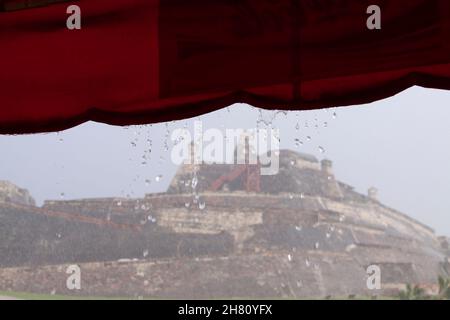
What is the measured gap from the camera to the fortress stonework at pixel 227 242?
48.6ft

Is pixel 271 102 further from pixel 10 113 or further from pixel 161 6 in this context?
pixel 10 113

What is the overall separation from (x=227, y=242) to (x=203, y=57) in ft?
45.8

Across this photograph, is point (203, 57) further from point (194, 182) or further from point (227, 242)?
point (194, 182)

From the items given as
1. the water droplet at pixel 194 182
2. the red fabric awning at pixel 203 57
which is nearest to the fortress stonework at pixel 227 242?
the water droplet at pixel 194 182

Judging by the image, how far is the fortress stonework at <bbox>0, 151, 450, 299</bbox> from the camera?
1482 cm

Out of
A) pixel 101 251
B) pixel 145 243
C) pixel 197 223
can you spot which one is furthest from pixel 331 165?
pixel 101 251

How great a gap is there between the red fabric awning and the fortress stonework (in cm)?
1323

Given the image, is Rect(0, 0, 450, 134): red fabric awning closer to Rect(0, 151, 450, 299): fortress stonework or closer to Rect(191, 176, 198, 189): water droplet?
Rect(0, 151, 450, 299): fortress stonework

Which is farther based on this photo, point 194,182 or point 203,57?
point 194,182

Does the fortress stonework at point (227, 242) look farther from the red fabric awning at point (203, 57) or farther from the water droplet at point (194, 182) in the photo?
the red fabric awning at point (203, 57)

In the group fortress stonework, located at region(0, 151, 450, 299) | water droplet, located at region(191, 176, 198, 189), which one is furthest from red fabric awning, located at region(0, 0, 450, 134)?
water droplet, located at region(191, 176, 198, 189)

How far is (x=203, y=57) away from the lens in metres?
1.00

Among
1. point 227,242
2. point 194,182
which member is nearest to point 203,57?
point 227,242

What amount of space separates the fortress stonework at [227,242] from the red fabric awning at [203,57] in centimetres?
1323
